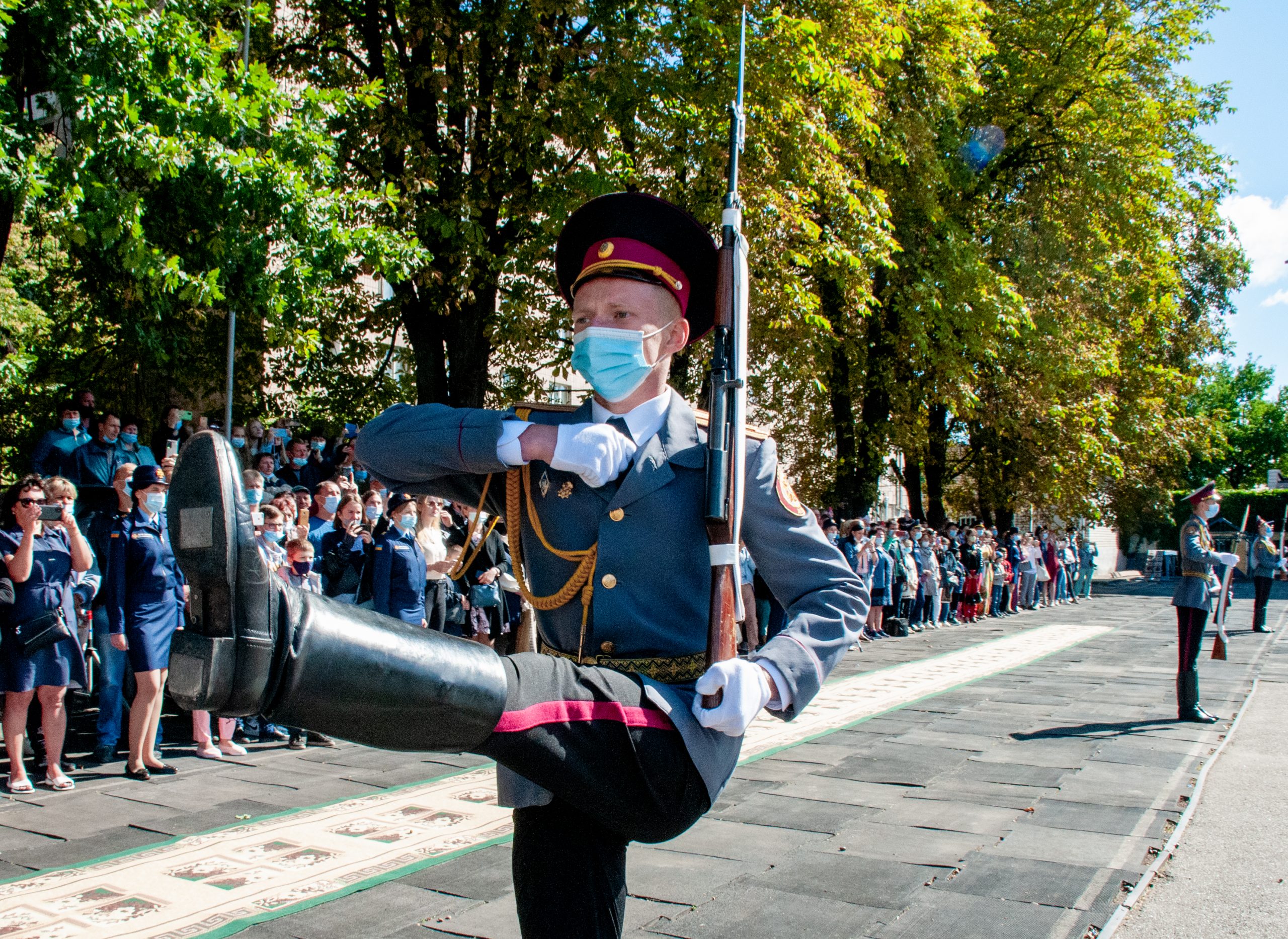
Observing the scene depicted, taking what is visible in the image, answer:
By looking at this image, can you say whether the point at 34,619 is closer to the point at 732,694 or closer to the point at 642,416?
the point at 642,416

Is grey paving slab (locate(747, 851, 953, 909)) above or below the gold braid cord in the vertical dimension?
below

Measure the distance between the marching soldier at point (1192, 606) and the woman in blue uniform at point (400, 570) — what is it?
5869 millimetres

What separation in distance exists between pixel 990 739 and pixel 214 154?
785 cm

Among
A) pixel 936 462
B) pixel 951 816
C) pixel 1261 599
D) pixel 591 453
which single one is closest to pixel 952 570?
pixel 1261 599

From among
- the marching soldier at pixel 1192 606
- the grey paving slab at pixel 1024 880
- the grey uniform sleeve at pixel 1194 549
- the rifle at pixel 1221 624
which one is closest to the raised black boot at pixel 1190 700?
the marching soldier at pixel 1192 606

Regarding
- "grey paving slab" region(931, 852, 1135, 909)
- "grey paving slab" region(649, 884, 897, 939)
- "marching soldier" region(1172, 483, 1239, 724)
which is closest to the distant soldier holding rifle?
"grey paving slab" region(649, 884, 897, 939)

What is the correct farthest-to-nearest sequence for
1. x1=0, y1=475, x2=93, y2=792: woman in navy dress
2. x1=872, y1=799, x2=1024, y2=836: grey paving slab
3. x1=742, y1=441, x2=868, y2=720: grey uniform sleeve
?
x1=0, y1=475, x2=93, y2=792: woman in navy dress < x1=872, y1=799, x2=1024, y2=836: grey paving slab < x1=742, y1=441, x2=868, y2=720: grey uniform sleeve

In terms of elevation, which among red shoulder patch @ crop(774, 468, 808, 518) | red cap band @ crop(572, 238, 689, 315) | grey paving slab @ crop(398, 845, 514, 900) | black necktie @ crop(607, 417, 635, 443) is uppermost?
red cap band @ crop(572, 238, 689, 315)

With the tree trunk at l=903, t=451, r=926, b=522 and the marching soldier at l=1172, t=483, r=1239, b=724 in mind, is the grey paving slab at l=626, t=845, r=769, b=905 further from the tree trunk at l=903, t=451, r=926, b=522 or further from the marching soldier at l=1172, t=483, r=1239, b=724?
the tree trunk at l=903, t=451, r=926, b=522

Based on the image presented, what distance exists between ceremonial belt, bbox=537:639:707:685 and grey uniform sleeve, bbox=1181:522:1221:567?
7.80 m

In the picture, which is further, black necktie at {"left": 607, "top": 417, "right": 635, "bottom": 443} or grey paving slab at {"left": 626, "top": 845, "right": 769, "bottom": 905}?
grey paving slab at {"left": 626, "top": 845, "right": 769, "bottom": 905}

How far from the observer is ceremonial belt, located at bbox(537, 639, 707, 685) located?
2094 mm

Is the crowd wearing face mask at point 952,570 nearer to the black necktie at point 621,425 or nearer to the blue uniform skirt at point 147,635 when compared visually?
the blue uniform skirt at point 147,635

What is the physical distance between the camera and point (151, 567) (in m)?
6.79
